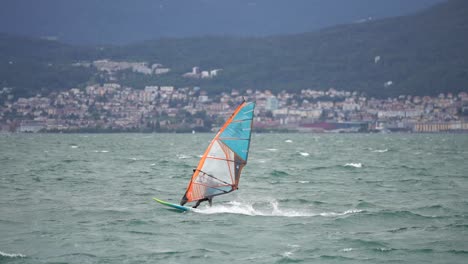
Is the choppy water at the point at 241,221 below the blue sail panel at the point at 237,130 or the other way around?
below

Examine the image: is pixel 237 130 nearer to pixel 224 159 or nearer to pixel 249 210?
pixel 224 159

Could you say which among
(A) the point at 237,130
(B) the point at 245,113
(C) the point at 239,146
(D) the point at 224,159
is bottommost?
(D) the point at 224,159

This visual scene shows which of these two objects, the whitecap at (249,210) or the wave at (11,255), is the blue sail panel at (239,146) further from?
the wave at (11,255)

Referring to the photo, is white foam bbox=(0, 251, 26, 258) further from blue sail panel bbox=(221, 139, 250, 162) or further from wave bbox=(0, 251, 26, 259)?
blue sail panel bbox=(221, 139, 250, 162)

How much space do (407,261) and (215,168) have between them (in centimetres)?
822

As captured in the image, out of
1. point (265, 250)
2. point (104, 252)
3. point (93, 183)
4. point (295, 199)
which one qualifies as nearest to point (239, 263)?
point (265, 250)

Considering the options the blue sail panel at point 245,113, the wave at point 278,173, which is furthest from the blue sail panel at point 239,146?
the wave at point 278,173

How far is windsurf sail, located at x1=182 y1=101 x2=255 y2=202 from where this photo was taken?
2588cm

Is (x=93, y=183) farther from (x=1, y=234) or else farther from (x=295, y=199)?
(x=1, y=234)

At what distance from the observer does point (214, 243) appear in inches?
850

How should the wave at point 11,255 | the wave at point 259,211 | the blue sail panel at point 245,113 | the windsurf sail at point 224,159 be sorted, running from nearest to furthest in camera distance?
the wave at point 11,255 < the blue sail panel at point 245,113 < the windsurf sail at point 224,159 < the wave at point 259,211

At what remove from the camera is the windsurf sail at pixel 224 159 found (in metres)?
25.9

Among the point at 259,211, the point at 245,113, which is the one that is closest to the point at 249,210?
the point at 259,211

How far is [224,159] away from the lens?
86.3ft
